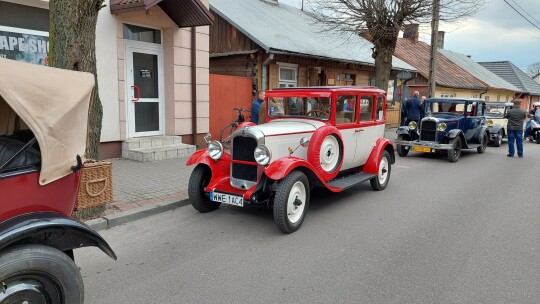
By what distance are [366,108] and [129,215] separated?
420 centimetres

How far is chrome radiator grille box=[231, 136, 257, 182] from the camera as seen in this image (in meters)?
5.28

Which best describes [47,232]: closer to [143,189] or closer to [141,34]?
[143,189]

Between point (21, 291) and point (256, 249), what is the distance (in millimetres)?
2450

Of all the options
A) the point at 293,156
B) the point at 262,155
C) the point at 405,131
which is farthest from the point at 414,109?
the point at 262,155

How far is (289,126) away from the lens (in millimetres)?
5773

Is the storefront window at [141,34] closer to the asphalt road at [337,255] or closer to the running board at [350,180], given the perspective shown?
the asphalt road at [337,255]

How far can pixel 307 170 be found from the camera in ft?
17.5

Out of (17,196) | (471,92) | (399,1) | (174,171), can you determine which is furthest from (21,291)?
(471,92)

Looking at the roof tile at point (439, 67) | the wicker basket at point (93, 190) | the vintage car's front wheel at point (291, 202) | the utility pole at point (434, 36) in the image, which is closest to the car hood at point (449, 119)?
the utility pole at point (434, 36)

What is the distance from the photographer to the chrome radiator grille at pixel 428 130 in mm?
11125

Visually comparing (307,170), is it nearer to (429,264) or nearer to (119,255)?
(429,264)

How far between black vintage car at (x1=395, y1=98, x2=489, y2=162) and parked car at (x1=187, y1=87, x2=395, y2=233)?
4.64 metres

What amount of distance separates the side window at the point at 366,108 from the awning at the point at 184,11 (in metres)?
4.47

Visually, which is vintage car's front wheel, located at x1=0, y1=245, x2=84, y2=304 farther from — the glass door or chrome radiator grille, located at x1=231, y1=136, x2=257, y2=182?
the glass door
